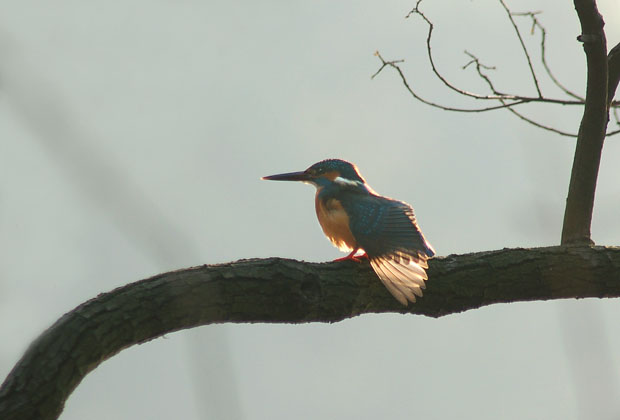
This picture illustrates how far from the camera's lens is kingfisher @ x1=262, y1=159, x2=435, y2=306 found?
401 centimetres

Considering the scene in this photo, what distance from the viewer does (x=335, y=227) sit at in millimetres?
5168

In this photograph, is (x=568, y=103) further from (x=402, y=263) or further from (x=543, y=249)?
(x=402, y=263)

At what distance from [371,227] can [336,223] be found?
373mm

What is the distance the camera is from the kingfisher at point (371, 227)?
4.01 meters

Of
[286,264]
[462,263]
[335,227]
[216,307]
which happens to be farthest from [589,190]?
[216,307]

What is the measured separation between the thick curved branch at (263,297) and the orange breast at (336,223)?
3.26 ft

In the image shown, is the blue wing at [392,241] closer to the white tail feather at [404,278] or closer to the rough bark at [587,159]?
the white tail feather at [404,278]

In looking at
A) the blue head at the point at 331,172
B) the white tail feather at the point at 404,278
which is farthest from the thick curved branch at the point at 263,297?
the blue head at the point at 331,172

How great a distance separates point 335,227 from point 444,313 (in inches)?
51.7

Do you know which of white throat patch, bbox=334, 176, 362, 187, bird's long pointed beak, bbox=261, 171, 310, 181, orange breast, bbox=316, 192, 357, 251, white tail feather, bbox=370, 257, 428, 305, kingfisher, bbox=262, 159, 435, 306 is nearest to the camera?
white tail feather, bbox=370, 257, 428, 305

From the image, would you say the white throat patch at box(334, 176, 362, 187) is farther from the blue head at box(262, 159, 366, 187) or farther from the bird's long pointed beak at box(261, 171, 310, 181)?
the bird's long pointed beak at box(261, 171, 310, 181)

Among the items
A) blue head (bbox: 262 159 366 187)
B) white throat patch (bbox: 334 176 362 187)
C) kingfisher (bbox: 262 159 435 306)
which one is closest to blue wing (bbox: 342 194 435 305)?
kingfisher (bbox: 262 159 435 306)

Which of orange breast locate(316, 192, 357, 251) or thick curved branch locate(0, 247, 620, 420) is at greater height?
orange breast locate(316, 192, 357, 251)

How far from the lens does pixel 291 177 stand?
20.0 feet
